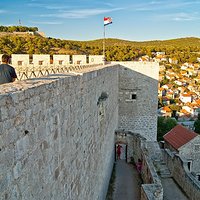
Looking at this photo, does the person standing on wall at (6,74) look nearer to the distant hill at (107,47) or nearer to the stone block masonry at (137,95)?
the stone block masonry at (137,95)

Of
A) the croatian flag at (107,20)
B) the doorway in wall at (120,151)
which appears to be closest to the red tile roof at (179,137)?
the doorway in wall at (120,151)

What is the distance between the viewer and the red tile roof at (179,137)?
15.7 m

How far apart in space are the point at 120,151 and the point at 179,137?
5007 millimetres

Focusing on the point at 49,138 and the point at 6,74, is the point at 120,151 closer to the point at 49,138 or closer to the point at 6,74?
the point at 6,74

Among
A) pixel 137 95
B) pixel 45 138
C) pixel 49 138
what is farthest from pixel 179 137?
pixel 45 138

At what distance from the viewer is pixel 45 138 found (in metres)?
2.82

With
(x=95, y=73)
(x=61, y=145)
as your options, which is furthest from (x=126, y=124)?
(x=61, y=145)

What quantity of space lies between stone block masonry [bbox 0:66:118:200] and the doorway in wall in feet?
24.7

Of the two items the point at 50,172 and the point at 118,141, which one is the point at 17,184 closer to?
the point at 50,172

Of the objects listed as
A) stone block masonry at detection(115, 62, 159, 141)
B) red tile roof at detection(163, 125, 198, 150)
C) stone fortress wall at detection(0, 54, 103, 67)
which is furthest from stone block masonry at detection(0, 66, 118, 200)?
red tile roof at detection(163, 125, 198, 150)

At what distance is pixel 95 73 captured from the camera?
19.0 feet

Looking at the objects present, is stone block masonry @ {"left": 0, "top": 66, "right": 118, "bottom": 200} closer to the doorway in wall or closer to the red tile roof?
the doorway in wall

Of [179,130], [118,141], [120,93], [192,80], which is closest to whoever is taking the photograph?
[118,141]

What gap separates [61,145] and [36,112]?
3.10 ft
